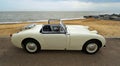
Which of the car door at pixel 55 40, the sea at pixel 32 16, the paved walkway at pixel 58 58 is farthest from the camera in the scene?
the sea at pixel 32 16

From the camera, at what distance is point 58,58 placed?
554 centimetres

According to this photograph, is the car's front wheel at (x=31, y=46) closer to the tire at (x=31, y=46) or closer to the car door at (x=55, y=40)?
the tire at (x=31, y=46)

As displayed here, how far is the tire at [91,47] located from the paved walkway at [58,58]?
0.16 m

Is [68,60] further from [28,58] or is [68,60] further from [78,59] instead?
[28,58]

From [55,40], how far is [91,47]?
1290 millimetres

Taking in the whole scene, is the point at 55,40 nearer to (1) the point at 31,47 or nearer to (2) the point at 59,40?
(2) the point at 59,40

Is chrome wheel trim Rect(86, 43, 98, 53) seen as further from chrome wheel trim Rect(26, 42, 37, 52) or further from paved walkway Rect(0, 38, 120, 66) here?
chrome wheel trim Rect(26, 42, 37, 52)

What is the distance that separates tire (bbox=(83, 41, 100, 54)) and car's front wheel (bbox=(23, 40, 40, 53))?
5.56 ft

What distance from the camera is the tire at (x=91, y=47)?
234 inches

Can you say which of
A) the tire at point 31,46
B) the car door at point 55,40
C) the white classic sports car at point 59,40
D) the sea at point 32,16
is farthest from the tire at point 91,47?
the sea at point 32,16

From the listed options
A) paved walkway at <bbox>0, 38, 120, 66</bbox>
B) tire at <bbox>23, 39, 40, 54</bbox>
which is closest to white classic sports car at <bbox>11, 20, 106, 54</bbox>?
tire at <bbox>23, 39, 40, 54</bbox>

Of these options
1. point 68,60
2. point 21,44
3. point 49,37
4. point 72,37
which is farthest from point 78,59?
point 21,44

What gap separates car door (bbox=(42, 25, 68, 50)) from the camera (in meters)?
5.88

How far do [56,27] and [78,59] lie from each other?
4.81ft
